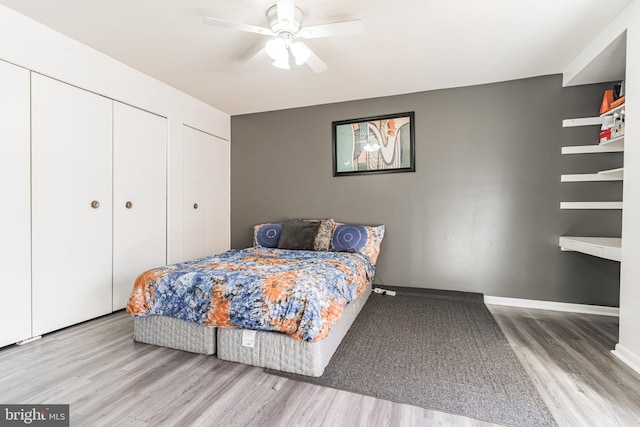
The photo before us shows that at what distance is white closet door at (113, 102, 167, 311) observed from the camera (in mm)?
2797

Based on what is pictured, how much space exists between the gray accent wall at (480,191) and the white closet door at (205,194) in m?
1.01

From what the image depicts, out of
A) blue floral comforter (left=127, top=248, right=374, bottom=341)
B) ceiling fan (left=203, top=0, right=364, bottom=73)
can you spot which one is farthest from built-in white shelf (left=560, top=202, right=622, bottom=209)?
ceiling fan (left=203, top=0, right=364, bottom=73)

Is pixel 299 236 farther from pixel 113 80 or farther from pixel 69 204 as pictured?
pixel 113 80

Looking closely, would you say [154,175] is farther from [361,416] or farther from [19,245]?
[361,416]

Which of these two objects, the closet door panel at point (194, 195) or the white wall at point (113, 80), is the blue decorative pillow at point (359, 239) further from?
the white wall at point (113, 80)

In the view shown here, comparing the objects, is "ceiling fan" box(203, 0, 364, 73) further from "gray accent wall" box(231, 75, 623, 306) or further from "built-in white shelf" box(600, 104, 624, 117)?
"built-in white shelf" box(600, 104, 624, 117)

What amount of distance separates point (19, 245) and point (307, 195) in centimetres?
277

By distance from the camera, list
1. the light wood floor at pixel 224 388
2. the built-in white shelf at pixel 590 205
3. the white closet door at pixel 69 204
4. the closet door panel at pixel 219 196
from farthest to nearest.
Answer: the closet door panel at pixel 219 196 < the built-in white shelf at pixel 590 205 < the white closet door at pixel 69 204 < the light wood floor at pixel 224 388

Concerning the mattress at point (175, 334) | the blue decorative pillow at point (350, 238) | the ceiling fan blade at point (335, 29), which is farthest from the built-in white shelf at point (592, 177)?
the mattress at point (175, 334)

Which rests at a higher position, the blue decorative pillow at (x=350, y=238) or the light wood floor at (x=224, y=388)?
the blue decorative pillow at (x=350, y=238)

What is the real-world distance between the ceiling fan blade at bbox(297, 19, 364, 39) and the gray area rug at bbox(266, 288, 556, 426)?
7.31 feet

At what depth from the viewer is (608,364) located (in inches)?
74.1

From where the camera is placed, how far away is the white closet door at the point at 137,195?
280 centimetres

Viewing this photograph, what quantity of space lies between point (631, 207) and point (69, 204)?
165 inches
